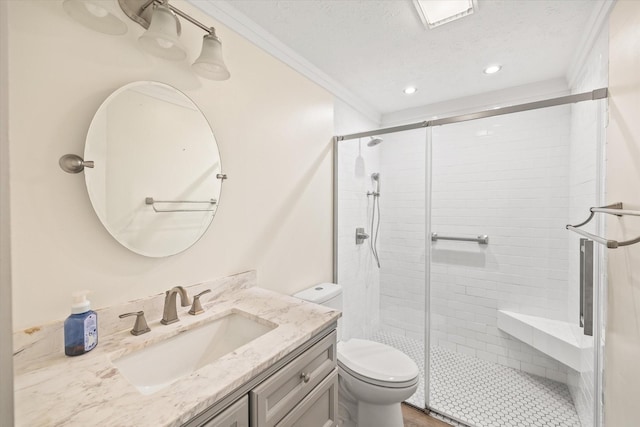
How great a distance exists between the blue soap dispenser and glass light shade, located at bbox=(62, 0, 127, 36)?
914mm

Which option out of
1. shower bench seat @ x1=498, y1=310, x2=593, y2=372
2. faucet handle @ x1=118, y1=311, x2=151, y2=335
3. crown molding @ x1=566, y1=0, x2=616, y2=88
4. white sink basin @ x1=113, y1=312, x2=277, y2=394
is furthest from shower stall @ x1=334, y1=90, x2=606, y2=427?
faucet handle @ x1=118, y1=311, x2=151, y2=335

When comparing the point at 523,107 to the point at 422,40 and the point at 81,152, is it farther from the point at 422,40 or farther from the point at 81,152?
the point at 81,152

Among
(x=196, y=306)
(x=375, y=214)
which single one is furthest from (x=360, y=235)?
(x=196, y=306)

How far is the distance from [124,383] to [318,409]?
70 centimetres

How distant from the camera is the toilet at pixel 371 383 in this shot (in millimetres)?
1412

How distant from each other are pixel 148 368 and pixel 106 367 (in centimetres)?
19

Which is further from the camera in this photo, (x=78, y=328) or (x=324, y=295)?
(x=324, y=295)

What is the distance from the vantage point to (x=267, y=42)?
1.58 meters

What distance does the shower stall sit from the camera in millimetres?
1759

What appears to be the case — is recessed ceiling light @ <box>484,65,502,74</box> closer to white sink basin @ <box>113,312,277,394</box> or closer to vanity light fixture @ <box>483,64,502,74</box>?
vanity light fixture @ <box>483,64,502,74</box>

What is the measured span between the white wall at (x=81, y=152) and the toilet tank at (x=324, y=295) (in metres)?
0.10

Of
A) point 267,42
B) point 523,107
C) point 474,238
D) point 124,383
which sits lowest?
point 124,383

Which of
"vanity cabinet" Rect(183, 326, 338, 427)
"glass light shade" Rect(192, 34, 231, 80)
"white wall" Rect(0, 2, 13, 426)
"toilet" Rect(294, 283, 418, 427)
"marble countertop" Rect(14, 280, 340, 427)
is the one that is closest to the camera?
"white wall" Rect(0, 2, 13, 426)

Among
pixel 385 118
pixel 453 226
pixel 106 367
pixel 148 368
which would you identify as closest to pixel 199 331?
pixel 148 368
